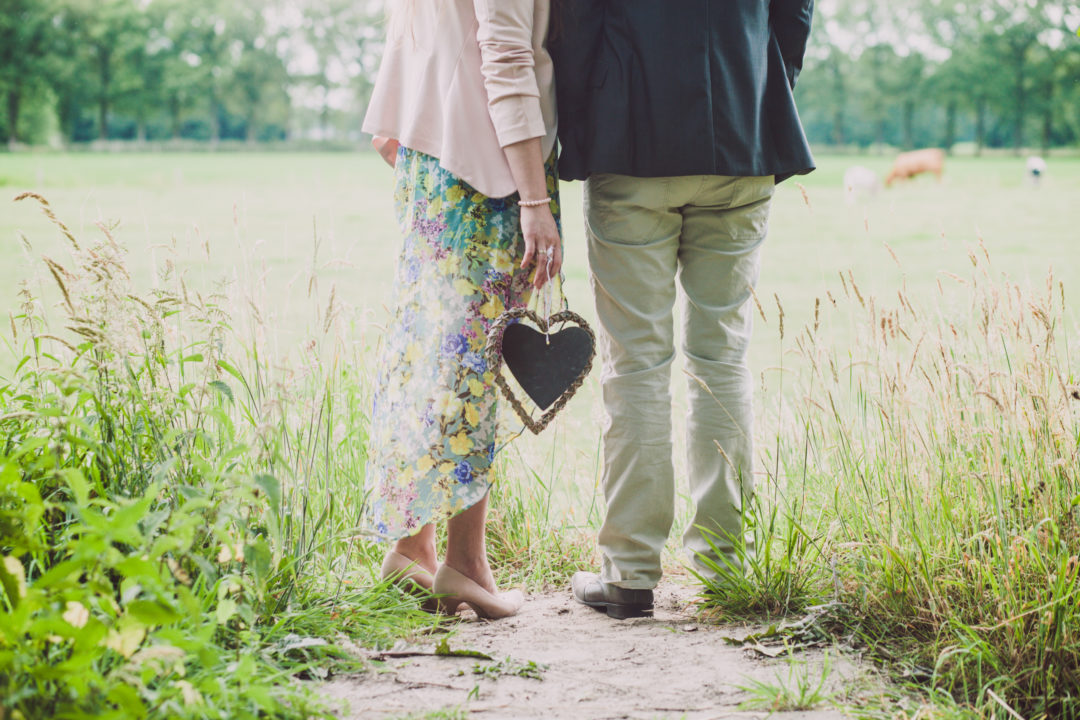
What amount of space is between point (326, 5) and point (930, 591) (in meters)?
75.1

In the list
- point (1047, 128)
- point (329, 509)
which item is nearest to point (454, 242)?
point (329, 509)

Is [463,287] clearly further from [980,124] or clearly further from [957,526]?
[980,124]

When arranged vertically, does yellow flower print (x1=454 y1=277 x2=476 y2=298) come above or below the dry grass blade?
below

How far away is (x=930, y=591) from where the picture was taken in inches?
88.0

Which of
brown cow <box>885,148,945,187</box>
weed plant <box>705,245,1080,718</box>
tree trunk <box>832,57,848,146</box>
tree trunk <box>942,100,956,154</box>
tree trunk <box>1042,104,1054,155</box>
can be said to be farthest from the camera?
tree trunk <box>832,57,848,146</box>

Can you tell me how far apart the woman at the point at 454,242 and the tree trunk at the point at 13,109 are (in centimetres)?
5618

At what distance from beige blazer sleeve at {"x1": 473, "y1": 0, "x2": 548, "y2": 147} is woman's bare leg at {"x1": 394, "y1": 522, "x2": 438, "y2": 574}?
1.11 meters

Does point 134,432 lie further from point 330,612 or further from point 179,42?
point 179,42

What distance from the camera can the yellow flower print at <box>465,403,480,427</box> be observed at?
99.0 inches

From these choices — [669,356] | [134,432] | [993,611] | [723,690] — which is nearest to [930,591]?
[993,611]

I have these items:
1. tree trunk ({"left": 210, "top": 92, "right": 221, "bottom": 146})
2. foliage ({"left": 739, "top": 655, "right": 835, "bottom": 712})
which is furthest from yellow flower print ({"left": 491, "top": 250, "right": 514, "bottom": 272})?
tree trunk ({"left": 210, "top": 92, "right": 221, "bottom": 146})

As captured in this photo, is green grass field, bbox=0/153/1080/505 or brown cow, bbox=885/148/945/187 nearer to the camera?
green grass field, bbox=0/153/1080/505

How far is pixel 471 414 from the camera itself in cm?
252

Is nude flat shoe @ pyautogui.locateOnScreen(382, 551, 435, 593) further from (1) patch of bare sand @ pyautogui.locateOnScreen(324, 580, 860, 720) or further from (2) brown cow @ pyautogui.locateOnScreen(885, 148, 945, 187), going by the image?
(2) brown cow @ pyautogui.locateOnScreen(885, 148, 945, 187)
